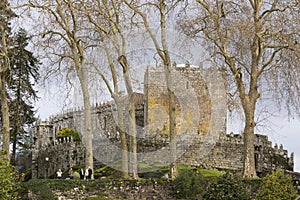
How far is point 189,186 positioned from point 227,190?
101 inches

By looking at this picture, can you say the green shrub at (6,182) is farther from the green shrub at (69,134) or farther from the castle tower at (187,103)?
the green shrub at (69,134)

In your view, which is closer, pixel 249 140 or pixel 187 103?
pixel 249 140

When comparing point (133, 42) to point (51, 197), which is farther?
point (133, 42)

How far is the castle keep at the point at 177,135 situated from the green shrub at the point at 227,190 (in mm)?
11345

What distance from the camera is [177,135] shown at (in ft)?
124

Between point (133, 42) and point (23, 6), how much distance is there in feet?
20.2

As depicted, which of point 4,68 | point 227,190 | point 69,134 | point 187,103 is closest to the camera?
point 227,190

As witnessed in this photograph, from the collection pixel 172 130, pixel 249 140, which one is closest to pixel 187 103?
pixel 172 130

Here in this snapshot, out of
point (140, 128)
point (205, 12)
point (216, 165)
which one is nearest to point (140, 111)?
point (140, 128)

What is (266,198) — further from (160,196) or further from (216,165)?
(216,165)

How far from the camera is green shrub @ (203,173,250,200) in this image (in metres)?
22.8

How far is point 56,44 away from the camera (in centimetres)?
3016

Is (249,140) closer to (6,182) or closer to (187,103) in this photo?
(6,182)

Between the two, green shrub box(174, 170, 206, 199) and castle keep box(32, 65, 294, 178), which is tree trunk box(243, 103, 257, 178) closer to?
green shrub box(174, 170, 206, 199)
